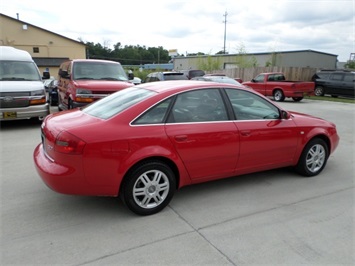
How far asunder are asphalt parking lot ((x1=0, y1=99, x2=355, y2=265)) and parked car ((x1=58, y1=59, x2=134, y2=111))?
394cm

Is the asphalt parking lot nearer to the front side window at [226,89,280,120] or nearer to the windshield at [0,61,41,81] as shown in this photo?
the front side window at [226,89,280,120]

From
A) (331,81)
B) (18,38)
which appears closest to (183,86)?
(331,81)

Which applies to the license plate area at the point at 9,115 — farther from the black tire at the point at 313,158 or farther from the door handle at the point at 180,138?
the black tire at the point at 313,158

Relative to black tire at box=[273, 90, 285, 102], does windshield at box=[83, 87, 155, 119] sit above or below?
above

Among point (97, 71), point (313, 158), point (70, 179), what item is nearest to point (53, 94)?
point (97, 71)

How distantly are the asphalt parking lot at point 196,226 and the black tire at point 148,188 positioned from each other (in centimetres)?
12

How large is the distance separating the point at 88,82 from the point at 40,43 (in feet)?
96.4

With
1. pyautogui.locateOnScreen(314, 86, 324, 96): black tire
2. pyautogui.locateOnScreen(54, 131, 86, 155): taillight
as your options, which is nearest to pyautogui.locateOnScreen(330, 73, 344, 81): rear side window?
pyautogui.locateOnScreen(314, 86, 324, 96): black tire

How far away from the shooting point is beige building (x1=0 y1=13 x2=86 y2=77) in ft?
104

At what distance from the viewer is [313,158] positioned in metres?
4.89

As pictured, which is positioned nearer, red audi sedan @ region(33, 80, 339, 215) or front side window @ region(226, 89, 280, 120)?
red audi sedan @ region(33, 80, 339, 215)

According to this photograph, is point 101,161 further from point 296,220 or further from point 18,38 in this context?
point 18,38

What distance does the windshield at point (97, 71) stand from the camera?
9328 mm

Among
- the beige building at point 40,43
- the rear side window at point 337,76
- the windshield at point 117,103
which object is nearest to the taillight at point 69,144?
the windshield at point 117,103
